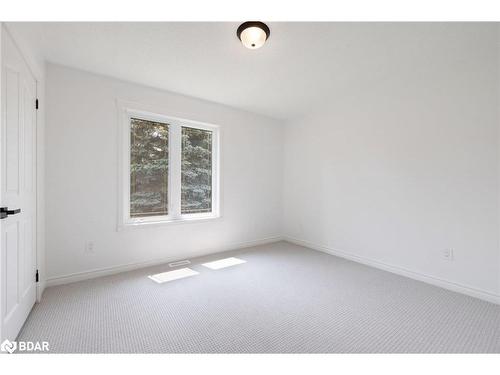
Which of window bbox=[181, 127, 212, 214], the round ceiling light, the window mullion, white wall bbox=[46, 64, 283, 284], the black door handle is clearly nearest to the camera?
the black door handle

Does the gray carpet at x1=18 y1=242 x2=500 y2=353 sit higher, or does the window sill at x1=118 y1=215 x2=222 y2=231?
the window sill at x1=118 y1=215 x2=222 y2=231

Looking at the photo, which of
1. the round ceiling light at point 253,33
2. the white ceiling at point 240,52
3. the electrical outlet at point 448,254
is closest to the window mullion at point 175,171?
the white ceiling at point 240,52

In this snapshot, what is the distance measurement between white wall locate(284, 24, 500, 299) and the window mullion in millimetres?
2261

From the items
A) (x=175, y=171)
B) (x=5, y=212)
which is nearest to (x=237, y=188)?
(x=175, y=171)

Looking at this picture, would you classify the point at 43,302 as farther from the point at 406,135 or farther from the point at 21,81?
the point at 406,135

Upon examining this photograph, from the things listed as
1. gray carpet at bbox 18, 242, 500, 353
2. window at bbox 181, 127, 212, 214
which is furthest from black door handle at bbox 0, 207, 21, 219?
window at bbox 181, 127, 212, 214

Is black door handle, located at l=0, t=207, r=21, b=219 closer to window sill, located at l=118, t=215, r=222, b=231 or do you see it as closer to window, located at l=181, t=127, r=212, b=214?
window sill, located at l=118, t=215, r=222, b=231

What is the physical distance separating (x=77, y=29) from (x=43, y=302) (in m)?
2.45

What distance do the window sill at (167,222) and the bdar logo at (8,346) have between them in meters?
1.55

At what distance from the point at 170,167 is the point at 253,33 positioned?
2180mm

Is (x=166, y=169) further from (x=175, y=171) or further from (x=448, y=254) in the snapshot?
(x=448, y=254)

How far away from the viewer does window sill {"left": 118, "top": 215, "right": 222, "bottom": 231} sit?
315 cm

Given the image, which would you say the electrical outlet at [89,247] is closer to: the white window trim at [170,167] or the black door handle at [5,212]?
the white window trim at [170,167]

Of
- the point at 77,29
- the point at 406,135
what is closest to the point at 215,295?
the point at 77,29
